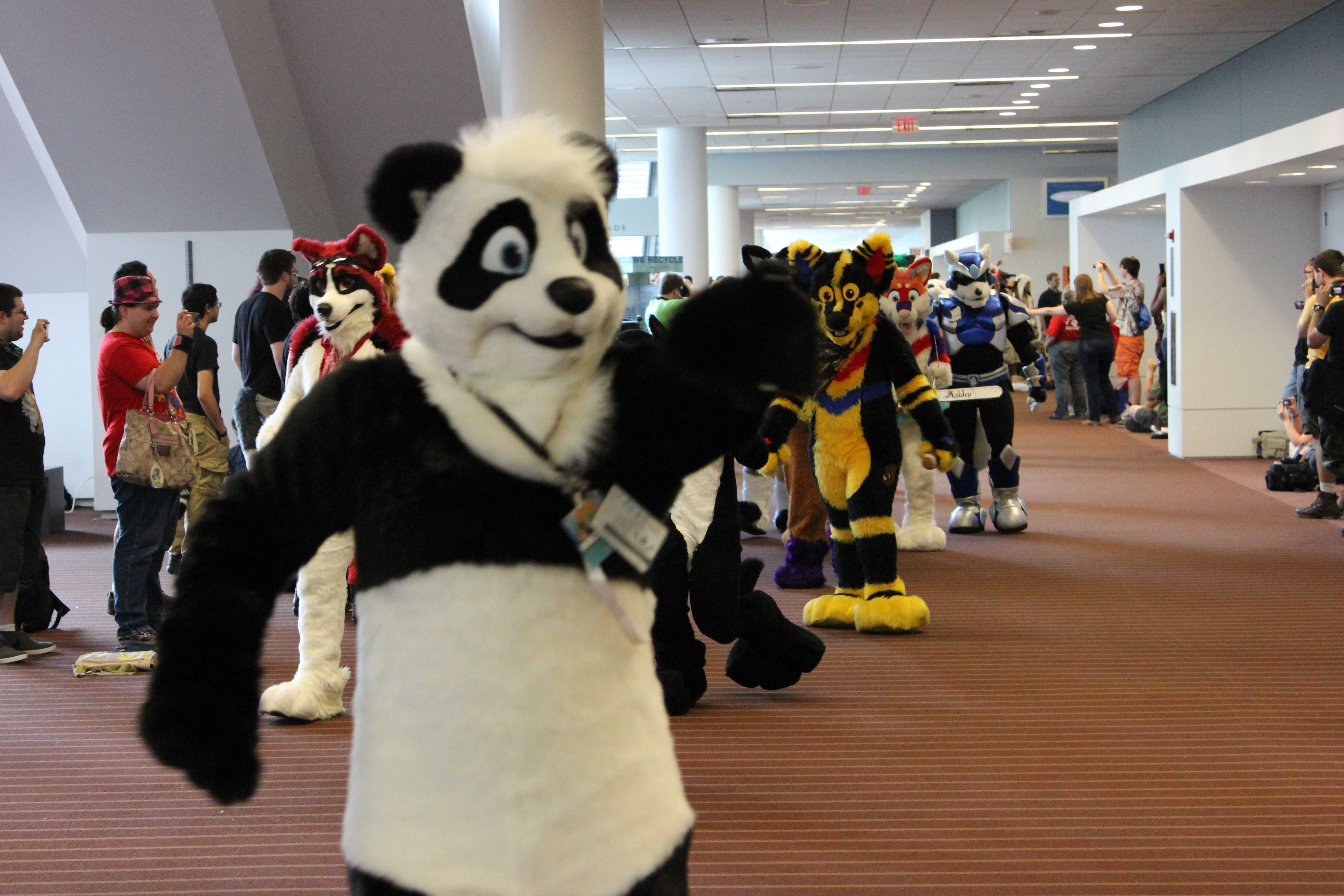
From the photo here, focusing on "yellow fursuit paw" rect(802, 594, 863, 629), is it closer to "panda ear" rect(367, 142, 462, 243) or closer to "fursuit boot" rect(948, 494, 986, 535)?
"fursuit boot" rect(948, 494, 986, 535)

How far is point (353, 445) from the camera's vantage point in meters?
1.53

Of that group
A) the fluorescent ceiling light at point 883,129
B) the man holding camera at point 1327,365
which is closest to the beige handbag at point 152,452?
the man holding camera at point 1327,365

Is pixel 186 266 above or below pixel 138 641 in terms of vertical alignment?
above

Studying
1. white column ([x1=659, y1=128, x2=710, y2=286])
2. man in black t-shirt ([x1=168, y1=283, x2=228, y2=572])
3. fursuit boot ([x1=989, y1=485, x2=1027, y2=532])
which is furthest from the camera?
white column ([x1=659, y1=128, x2=710, y2=286])

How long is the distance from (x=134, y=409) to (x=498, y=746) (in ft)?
13.1

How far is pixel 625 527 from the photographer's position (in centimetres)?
148

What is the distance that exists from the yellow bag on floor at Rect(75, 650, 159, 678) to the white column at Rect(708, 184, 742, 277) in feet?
62.6

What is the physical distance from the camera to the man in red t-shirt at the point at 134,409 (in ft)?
16.1

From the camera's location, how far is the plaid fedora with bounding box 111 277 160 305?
4824mm

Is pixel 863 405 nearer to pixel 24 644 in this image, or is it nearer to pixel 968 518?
pixel 968 518

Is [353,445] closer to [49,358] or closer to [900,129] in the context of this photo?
[49,358]

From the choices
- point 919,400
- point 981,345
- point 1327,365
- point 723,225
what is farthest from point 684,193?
point 919,400

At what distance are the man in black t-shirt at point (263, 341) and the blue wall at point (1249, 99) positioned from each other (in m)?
8.22

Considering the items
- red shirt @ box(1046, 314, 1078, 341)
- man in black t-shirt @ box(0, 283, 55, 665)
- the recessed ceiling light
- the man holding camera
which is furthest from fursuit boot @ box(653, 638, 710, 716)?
the recessed ceiling light
